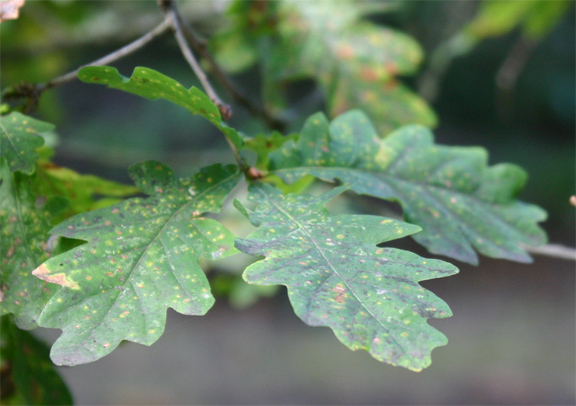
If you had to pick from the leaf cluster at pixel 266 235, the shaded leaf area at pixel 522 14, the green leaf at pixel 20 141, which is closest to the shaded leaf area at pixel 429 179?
the leaf cluster at pixel 266 235

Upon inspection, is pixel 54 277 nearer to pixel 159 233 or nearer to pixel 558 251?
pixel 159 233

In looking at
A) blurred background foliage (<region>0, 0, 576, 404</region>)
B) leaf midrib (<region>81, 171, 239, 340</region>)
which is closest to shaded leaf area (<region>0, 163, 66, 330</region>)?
leaf midrib (<region>81, 171, 239, 340</region>)

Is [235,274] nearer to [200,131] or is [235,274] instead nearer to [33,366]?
[33,366]

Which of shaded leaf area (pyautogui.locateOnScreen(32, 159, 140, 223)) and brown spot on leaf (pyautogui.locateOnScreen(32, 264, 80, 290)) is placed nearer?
brown spot on leaf (pyautogui.locateOnScreen(32, 264, 80, 290))

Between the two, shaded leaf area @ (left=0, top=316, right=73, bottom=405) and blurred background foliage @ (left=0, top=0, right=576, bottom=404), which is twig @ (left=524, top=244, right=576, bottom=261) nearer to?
blurred background foliage @ (left=0, top=0, right=576, bottom=404)

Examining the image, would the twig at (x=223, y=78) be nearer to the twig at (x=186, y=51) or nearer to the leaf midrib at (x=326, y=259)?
the twig at (x=186, y=51)

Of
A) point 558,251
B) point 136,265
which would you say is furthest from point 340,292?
point 558,251

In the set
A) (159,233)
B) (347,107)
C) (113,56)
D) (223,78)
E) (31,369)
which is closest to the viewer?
(159,233)
